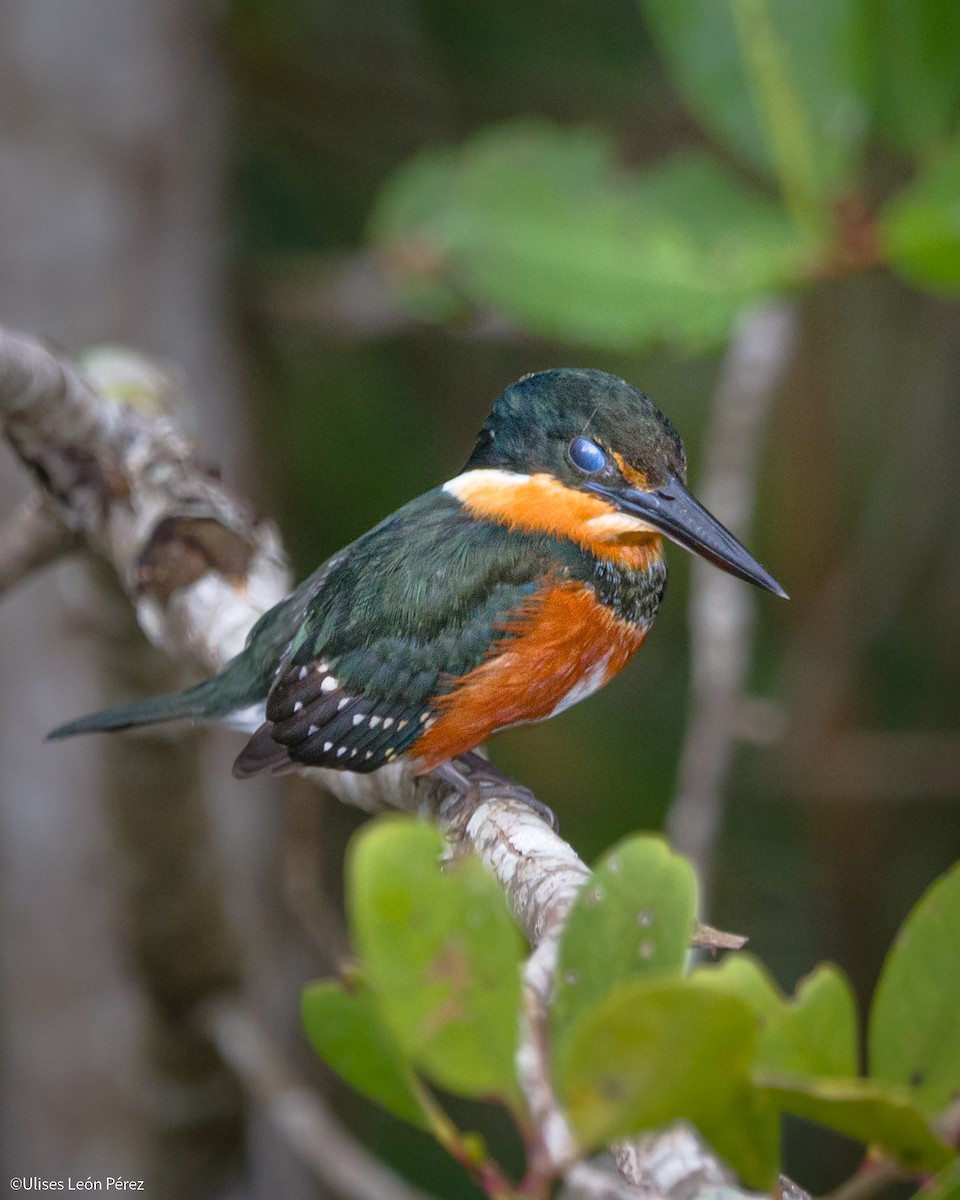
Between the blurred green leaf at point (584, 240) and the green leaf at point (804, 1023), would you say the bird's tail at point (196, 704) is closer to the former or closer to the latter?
the blurred green leaf at point (584, 240)

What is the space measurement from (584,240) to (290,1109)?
5.99 feet

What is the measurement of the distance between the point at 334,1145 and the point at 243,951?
2.20 feet

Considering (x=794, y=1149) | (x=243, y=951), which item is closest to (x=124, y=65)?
(x=243, y=951)

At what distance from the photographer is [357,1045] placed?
0.86 m

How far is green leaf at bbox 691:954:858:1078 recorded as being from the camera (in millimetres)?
780

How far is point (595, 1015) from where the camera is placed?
0.69m

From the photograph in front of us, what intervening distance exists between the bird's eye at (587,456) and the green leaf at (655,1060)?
1.29m

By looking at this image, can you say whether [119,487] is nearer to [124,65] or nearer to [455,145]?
[124,65]

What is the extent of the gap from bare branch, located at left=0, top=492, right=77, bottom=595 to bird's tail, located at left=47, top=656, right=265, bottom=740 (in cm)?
36

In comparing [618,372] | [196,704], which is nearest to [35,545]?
[196,704]

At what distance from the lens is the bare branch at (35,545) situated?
7.69 ft

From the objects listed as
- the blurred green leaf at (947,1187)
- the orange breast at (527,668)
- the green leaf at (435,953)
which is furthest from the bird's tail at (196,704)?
the blurred green leaf at (947,1187)

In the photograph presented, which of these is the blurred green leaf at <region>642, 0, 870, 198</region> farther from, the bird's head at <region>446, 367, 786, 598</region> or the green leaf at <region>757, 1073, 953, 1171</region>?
the green leaf at <region>757, 1073, 953, 1171</region>

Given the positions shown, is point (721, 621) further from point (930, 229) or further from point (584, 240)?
point (584, 240)
